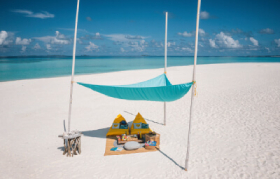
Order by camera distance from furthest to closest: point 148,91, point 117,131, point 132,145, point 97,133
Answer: point 97,133, point 117,131, point 132,145, point 148,91

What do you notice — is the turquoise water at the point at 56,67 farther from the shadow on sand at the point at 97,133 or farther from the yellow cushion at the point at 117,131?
the yellow cushion at the point at 117,131

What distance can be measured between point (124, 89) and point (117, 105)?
5104mm

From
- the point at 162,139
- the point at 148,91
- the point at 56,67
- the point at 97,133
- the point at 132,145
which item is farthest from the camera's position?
the point at 56,67

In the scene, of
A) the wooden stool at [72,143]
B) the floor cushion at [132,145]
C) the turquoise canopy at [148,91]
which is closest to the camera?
the turquoise canopy at [148,91]

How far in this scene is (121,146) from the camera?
5.47 metres

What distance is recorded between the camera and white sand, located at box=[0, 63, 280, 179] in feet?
14.1

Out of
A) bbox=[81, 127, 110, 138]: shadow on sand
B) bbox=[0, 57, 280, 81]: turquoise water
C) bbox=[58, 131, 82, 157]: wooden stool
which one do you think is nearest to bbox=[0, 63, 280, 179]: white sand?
bbox=[81, 127, 110, 138]: shadow on sand

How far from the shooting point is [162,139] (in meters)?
5.93

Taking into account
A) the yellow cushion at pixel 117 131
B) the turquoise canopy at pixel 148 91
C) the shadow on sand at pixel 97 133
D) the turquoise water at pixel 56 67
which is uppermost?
the turquoise water at pixel 56 67

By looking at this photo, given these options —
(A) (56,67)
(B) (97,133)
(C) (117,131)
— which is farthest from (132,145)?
(A) (56,67)

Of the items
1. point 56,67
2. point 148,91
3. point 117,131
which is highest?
point 56,67

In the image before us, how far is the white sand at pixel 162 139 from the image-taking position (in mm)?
4285

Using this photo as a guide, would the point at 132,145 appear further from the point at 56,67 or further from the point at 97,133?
the point at 56,67

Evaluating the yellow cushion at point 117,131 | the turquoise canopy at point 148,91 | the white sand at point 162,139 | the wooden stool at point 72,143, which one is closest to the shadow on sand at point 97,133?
the white sand at point 162,139
